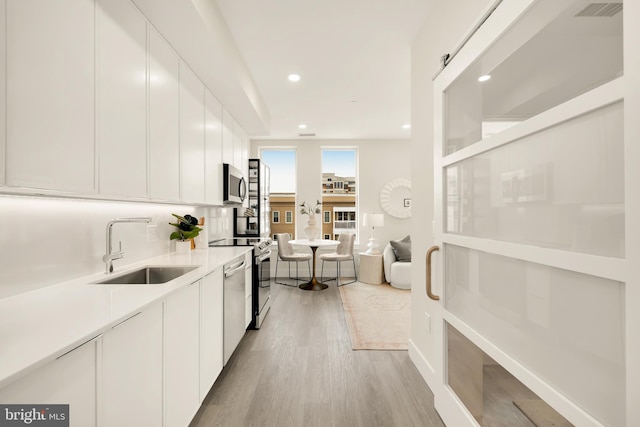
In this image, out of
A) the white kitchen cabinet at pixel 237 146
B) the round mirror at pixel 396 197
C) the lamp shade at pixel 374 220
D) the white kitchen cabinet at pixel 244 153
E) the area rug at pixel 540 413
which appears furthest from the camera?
the round mirror at pixel 396 197

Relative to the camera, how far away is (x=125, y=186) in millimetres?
1567

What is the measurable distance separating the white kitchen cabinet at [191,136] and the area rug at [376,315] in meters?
2.09

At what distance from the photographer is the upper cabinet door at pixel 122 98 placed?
1.39m

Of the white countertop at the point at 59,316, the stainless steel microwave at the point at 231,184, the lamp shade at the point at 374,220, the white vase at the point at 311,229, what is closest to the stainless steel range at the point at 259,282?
the stainless steel microwave at the point at 231,184

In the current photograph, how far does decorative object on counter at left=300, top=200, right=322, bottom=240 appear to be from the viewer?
5344mm

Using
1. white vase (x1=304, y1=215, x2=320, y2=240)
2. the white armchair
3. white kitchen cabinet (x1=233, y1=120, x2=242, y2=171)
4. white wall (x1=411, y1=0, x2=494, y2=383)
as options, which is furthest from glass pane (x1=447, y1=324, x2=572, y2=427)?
white vase (x1=304, y1=215, x2=320, y2=240)

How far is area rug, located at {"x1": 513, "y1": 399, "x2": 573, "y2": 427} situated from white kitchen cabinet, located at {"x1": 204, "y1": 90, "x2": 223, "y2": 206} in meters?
2.72

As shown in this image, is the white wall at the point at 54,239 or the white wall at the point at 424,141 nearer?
the white wall at the point at 54,239

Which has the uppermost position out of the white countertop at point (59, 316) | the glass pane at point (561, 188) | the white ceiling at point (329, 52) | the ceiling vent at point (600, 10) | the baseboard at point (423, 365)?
the white ceiling at point (329, 52)

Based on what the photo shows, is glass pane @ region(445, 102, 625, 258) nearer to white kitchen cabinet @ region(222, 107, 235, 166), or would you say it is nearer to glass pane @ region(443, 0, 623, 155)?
glass pane @ region(443, 0, 623, 155)

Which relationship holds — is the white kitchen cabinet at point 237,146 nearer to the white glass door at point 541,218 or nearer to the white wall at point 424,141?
the white wall at point 424,141

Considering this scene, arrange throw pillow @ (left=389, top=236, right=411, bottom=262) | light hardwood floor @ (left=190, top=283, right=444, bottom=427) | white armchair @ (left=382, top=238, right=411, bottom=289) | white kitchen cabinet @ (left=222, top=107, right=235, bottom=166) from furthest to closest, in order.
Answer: throw pillow @ (left=389, top=236, right=411, bottom=262) < white armchair @ (left=382, top=238, right=411, bottom=289) < white kitchen cabinet @ (left=222, top=107, right=235, bottom=166) < light hardwood floor @ (left=190, top=283, right=444, bottom=427)

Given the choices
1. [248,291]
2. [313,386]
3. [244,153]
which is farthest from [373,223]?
[313,386]

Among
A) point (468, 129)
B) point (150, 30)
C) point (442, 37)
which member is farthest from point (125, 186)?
point (442, 37)
